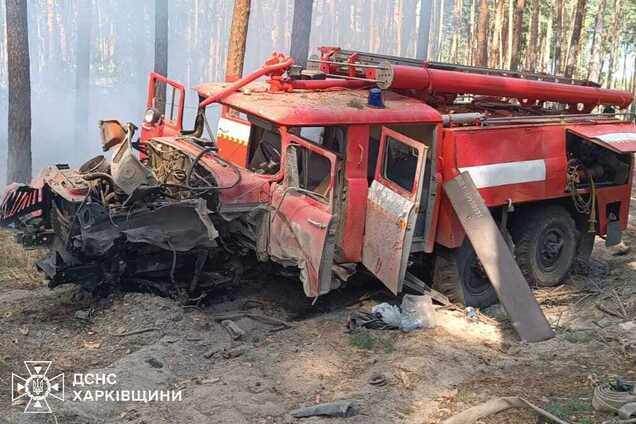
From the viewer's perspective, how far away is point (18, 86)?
13.9 meters

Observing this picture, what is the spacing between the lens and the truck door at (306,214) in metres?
6.40

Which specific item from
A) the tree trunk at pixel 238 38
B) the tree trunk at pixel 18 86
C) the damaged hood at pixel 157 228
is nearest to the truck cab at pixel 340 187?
the damaged hood at pixel 157 228

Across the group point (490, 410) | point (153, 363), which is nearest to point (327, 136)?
point (153, 363)

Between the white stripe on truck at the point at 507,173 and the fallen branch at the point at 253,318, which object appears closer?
the fallen branch at the point at 253,318

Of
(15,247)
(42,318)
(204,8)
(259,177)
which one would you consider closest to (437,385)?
(259,177)

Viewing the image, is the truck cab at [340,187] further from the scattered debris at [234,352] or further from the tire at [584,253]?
the tire at [584,253]

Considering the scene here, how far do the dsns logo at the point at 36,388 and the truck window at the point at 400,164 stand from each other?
3443 millimetres

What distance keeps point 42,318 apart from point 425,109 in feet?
13.8

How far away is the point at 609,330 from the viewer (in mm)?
6723

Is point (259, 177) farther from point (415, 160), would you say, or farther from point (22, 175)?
point (22, 175)

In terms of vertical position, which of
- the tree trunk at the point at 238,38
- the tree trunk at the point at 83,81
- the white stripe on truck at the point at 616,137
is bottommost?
the tree trunk at the point at 83,81

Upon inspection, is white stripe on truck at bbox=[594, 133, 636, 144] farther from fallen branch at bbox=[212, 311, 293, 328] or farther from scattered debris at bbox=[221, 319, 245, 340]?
scattered debris at bbox=[221, 319, 245, 340]

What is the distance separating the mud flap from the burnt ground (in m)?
0.29

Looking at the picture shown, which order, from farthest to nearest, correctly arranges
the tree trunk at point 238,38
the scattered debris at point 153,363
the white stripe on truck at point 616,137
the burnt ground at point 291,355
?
the tree trunk at point 238,38
the white stripe on truck at point 616,137
the scattered debris at point 153,363
the burnt ground at point 291,355
